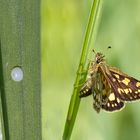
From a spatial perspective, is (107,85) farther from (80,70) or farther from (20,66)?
(20,66)

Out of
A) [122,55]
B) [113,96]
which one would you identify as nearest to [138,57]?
[122,55]

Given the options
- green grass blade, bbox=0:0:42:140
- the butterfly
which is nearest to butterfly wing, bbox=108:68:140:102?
the butterfly

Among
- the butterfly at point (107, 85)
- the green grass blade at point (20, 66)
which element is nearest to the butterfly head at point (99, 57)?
the butterfly at point (107, 85)

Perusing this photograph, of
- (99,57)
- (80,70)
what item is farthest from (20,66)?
(99,57)

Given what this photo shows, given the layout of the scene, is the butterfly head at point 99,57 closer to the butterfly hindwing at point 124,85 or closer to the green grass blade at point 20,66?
the butterfly hindwing at point 124,85

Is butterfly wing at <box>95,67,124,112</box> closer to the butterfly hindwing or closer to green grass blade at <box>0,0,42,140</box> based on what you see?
the butterfly hindwing

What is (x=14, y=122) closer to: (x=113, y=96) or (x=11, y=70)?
(x=11, y=70)
